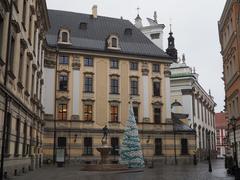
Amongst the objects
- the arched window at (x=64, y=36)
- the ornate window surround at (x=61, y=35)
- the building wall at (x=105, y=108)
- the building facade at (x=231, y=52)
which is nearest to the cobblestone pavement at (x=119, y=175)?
the building facade at (x=231, y=52)

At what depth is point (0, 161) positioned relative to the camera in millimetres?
17125

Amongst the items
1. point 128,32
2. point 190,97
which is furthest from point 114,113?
point 190,97

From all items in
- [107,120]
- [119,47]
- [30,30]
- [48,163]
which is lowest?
[48,163]

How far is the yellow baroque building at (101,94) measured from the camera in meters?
45.1

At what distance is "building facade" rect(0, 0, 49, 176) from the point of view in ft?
57.6

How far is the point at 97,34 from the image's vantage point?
5250 cm

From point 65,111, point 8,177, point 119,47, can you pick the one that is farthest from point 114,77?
point 8,177

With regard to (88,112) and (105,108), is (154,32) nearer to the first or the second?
(105,108)

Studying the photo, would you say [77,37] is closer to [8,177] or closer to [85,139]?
[85,139]

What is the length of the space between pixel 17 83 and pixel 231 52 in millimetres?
16964

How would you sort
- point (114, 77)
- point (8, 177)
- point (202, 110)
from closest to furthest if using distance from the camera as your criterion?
point (8, 177) < point (114, 77) < point (202, 110)

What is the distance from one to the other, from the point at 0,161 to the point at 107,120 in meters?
30.4

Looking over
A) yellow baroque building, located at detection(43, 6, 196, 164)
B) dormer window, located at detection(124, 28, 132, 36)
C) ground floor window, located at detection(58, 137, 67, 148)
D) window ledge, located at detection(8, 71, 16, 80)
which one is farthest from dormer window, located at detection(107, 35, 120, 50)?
window ledge, located at detection(8, 71, 16, 80)

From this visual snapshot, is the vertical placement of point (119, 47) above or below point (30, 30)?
above
